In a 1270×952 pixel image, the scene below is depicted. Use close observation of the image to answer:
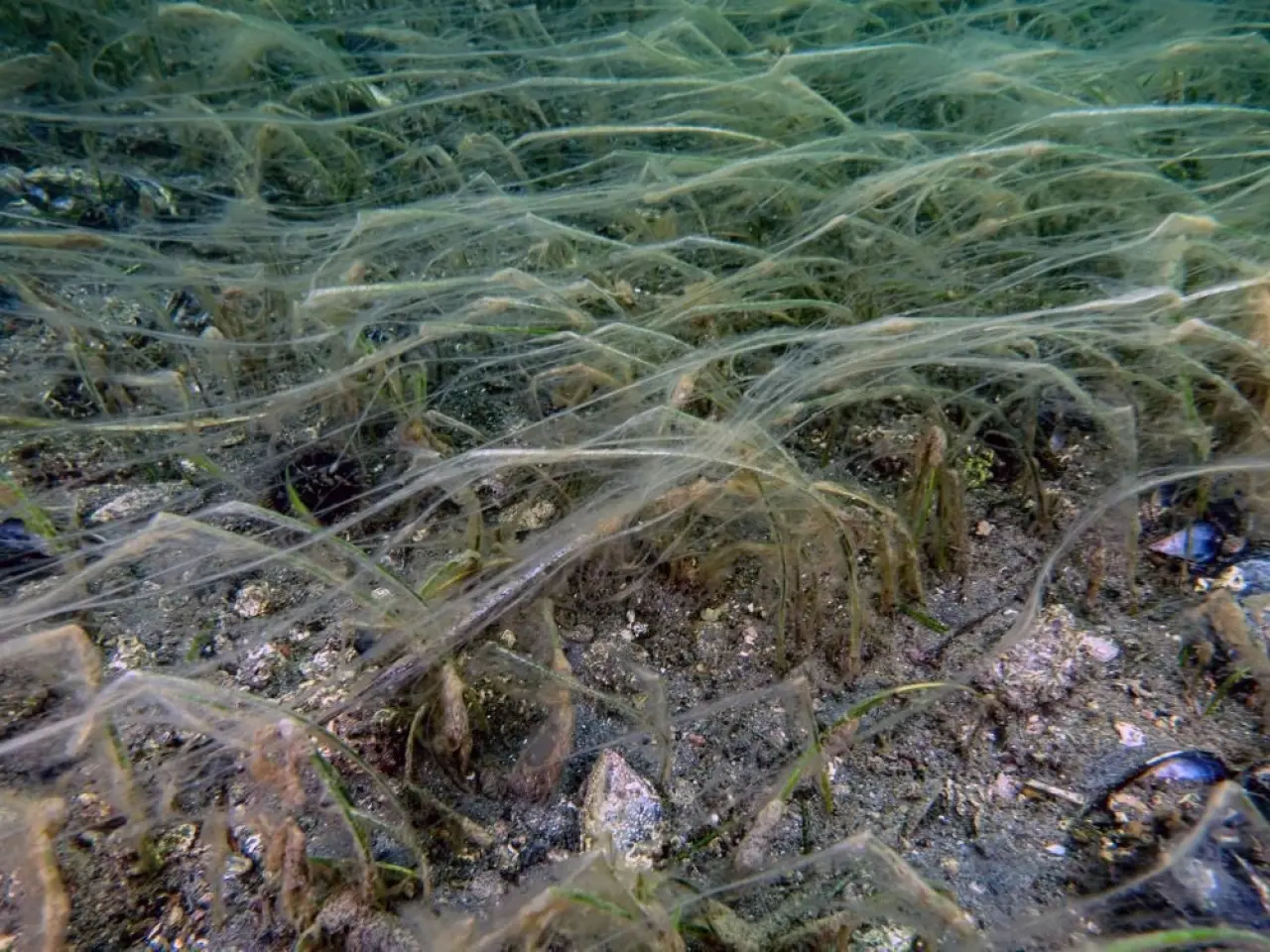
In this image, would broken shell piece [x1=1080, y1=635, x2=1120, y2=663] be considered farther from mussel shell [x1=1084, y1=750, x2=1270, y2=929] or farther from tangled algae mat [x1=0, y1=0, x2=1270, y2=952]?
mussel shell [x1=1084, y1=750, x2=1270, y2=929]

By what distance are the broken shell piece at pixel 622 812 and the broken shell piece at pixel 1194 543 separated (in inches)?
54.3

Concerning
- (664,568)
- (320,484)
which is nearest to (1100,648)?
(664,568)

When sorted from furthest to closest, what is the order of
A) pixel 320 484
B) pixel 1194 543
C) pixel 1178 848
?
pixel 320 484 < pixel 1194 543 < pixel 1178 848

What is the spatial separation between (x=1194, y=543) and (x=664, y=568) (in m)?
1.30

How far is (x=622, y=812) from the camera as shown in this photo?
1.41 metres

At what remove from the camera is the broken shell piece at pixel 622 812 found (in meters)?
1.37

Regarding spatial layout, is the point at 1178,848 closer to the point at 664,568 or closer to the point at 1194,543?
the point at 1194,543

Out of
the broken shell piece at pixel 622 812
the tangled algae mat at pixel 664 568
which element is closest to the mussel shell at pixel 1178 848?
the tangled algae mat at pixel 664 568

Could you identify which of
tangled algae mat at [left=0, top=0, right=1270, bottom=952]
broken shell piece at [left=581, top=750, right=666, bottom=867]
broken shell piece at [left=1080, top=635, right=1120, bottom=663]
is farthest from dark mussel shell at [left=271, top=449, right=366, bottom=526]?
broken shell piece at [left=1080, top=635, right=1120, bottom=663]

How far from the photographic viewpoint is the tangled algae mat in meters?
1.26

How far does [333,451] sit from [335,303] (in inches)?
17.7

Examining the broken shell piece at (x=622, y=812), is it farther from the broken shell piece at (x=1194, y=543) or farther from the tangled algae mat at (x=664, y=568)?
the broken shell piece at (x=1194, y=543)

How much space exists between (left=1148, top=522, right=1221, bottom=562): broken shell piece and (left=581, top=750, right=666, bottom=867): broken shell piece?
4.53 feet

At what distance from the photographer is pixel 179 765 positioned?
1.43m
